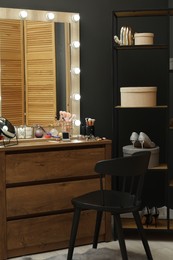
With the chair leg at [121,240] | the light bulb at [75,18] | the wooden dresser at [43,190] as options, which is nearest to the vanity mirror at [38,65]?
the light bulb at [75,18]

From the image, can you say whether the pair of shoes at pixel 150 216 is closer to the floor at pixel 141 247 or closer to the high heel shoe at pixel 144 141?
the floor at pixel 141 247

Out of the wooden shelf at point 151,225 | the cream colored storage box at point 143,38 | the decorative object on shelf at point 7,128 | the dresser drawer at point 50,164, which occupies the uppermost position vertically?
the cream colored storage box at point 143,38

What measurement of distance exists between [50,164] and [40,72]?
86 cm

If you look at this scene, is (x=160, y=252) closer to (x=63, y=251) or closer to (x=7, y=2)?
(x=63, y=251)

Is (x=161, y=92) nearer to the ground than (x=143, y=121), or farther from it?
farther from it

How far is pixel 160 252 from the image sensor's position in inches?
121

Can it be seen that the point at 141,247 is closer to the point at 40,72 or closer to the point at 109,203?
the point at 109,203

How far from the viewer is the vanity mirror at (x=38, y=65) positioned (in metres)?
3.37

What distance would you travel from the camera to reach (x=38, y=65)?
3461 millimetres

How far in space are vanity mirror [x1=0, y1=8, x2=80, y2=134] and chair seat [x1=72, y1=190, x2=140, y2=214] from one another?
96 centimetres

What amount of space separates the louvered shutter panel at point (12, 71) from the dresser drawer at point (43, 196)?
2.19 feet

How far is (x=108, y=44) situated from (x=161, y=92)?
2.19 ft

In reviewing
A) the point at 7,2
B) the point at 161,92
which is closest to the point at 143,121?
the point at 161,92

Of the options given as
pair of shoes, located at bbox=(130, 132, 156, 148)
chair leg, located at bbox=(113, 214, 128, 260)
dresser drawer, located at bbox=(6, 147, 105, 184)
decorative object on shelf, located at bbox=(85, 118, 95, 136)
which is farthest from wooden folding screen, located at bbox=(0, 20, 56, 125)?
chair leg, located at bbox=(113, 214, 128, 260)
